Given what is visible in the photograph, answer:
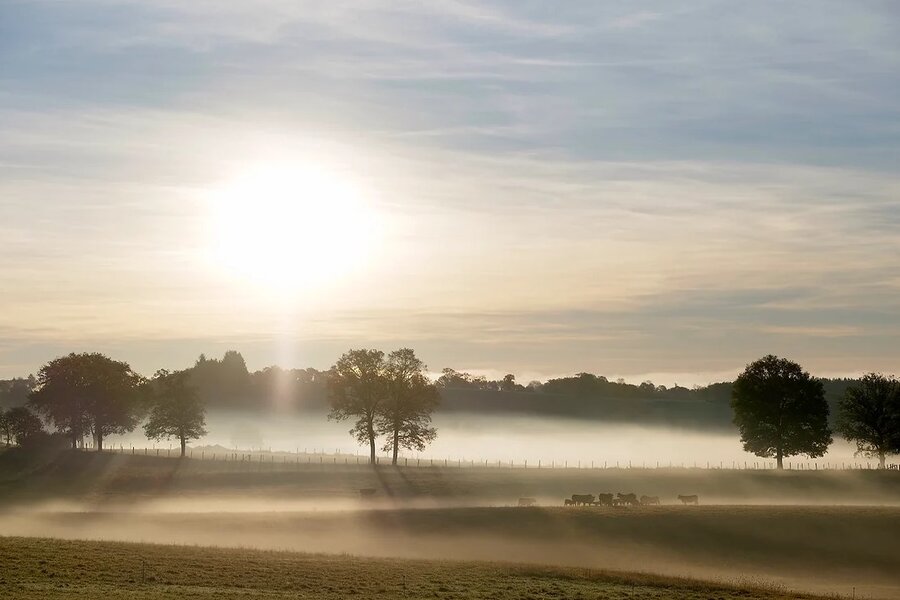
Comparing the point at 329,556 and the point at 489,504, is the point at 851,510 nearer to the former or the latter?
the point at 489,504

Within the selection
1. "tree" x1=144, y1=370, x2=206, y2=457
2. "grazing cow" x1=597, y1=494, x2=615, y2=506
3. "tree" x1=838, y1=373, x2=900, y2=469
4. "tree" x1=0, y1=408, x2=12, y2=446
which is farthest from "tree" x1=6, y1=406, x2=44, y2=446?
"tree" x1=838, y1=373, x2=900, y2=469

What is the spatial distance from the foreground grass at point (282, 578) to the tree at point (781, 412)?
71.2 meters

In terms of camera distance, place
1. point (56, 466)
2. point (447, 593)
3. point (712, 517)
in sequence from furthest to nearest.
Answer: point (56, 466)
point (712, 517)
point (447, 593)

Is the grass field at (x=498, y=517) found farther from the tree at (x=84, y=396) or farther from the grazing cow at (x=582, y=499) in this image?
the tree at (x=84, y=396)

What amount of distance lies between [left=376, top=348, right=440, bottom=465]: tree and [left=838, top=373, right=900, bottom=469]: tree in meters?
49.1

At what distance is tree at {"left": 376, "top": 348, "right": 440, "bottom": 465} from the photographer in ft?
400

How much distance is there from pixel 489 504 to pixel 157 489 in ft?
107

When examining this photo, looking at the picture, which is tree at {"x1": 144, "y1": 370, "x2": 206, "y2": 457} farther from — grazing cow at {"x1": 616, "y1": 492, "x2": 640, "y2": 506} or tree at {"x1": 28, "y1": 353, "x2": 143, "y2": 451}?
grazing cow at {"x1": 616, "y1": 492, "x2": 640, "y2": 506}

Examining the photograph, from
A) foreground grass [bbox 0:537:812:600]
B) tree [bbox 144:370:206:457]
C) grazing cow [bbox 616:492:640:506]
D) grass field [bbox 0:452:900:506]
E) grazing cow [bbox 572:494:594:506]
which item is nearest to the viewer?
foreground grass [bbox 0:537:812:600]

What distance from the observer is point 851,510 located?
81188mm

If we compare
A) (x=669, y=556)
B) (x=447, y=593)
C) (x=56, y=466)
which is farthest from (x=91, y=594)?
(x=56, y=466)

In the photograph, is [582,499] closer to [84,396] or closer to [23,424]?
[84,396]

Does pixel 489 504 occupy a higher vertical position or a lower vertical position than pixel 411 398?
lower

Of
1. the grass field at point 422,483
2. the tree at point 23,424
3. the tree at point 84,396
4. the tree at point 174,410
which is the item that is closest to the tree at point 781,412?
the grass field at point 422,483
